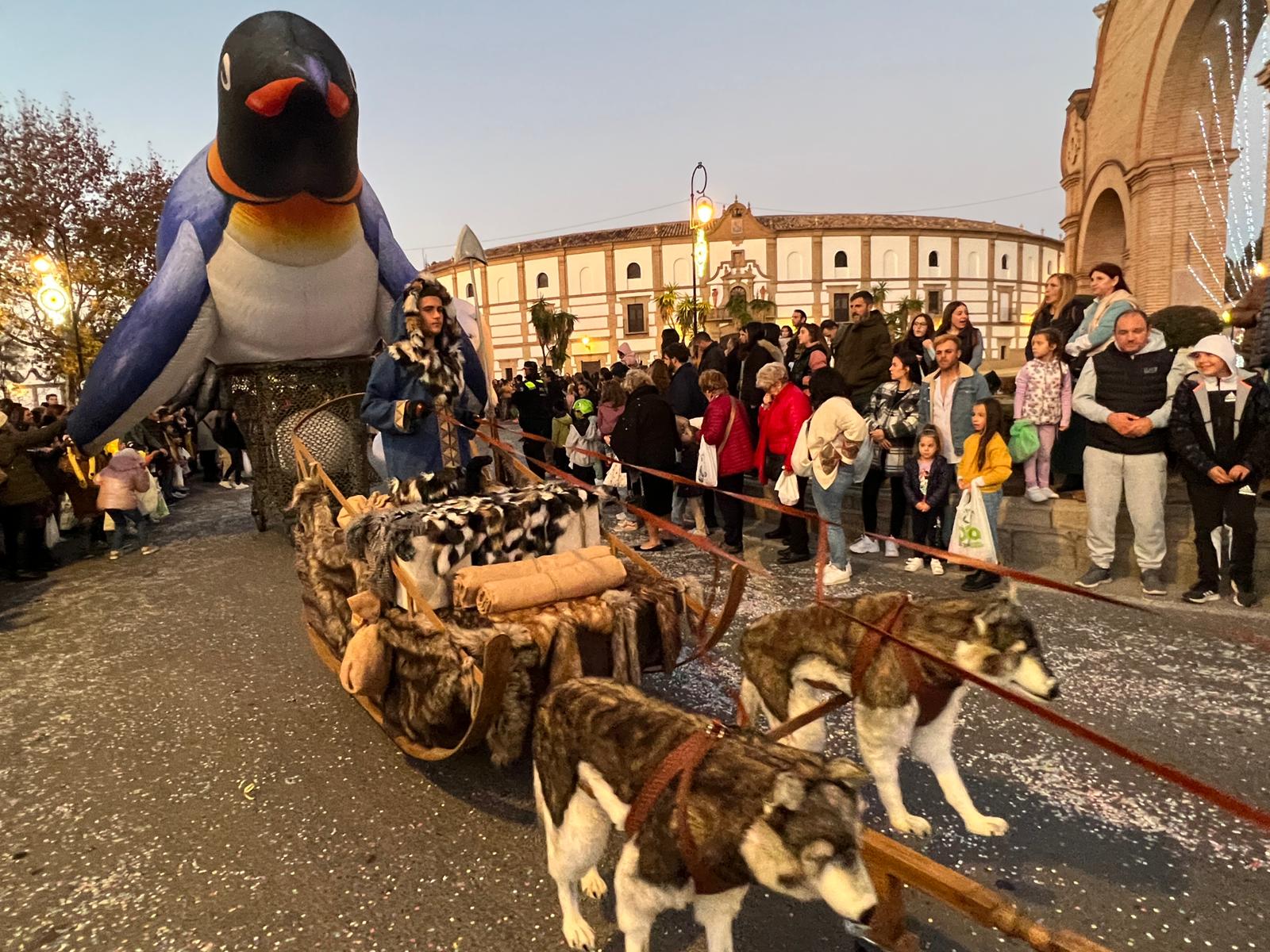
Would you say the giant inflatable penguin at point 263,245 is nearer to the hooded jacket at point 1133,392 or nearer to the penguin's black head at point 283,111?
the penguin's black head at point 283,111

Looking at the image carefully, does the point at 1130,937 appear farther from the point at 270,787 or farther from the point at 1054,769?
the point at 270,787

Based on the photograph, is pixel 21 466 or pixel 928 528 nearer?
pixel 928 528

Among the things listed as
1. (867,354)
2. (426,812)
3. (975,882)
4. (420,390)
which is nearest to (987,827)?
(975,882)

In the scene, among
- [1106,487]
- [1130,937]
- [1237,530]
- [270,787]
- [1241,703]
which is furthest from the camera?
A: [1106,487]

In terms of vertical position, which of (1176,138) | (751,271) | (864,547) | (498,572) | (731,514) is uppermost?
(751,271)

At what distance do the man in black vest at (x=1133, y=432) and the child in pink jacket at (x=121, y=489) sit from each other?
958 centimetres

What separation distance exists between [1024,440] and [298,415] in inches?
275

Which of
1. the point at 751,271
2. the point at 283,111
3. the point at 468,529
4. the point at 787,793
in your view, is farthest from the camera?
the point at 751,271

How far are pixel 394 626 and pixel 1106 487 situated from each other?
5.27m

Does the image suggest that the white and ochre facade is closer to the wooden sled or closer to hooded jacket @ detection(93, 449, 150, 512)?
hooded jacket @ detection(93, 449, 150, 512)

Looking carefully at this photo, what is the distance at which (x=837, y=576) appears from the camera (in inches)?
238

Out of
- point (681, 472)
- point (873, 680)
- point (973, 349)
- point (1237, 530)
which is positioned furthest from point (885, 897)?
point (973, 349)

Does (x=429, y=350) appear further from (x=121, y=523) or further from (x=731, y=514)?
(x=121, y=523)

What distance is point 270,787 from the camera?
3.51 m
